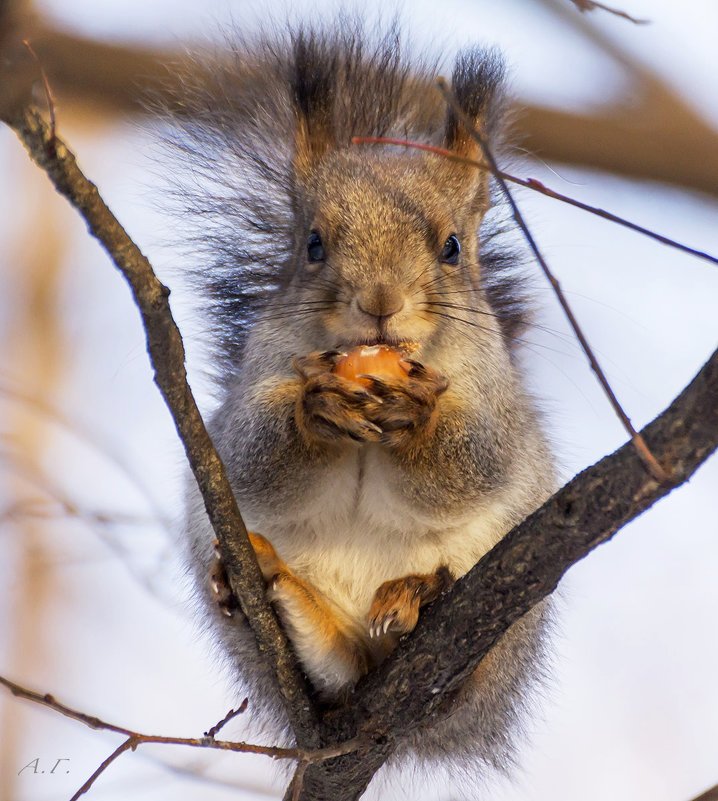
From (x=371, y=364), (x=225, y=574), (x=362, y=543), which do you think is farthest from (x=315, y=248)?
(x=225, y=574)

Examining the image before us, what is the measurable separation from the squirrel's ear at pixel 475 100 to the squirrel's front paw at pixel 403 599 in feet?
3.83

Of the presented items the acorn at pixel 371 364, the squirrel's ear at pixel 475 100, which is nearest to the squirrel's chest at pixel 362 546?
the acorn at pixel 371 364

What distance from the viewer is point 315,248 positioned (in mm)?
→ 2535

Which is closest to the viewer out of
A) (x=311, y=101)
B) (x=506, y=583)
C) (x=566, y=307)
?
(x=566, y=307)

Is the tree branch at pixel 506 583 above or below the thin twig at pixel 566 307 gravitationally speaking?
below

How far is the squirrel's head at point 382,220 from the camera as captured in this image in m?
2.29

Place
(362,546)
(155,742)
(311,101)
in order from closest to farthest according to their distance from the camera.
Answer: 1. (155,742)
2. (362,546)
3. (311,101)

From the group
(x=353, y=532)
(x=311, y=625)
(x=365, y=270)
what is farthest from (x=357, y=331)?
(x=311, y=625)

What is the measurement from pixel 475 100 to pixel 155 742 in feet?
6.11

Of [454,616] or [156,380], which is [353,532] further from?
[156,380]

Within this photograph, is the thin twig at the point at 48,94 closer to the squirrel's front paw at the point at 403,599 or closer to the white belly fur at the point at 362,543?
the white belly fur at the point at 362,543

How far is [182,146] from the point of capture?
123 inches

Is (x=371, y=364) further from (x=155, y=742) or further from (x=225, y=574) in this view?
(x=155, y=742)

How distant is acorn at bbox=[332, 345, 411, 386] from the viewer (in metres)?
2.12
